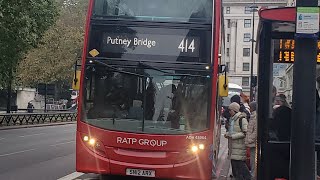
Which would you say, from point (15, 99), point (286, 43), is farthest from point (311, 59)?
point (15, 99)

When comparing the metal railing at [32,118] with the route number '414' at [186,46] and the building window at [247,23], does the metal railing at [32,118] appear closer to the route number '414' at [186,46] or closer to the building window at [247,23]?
the route number '414' at [186,46]

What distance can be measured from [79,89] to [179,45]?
83.3 inches

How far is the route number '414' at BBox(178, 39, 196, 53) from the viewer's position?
30.2ft

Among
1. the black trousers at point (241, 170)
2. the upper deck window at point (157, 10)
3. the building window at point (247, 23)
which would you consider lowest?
the black trousers at point (241, 170)

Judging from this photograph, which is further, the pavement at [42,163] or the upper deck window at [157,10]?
the pavement at [42,163]

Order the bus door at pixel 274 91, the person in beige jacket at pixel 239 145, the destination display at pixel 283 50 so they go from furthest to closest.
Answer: the person in beige jacket at pixel 239 145, the destination display at pixel 283 50, the bus door at pixel 274 91

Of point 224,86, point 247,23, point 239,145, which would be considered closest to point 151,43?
point 224,86

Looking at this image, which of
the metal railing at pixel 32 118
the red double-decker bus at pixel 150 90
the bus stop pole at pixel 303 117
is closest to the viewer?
the bus stop pole at pixel 303 117

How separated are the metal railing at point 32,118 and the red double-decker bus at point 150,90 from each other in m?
23.9

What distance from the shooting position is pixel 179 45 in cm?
922

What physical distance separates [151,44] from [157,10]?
2.32 feet

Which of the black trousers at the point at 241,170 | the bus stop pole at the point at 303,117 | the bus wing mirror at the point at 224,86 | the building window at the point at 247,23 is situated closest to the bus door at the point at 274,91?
the bus stop pole at the point at 303,117

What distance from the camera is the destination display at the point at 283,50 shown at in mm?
6678

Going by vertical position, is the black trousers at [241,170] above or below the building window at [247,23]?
below
